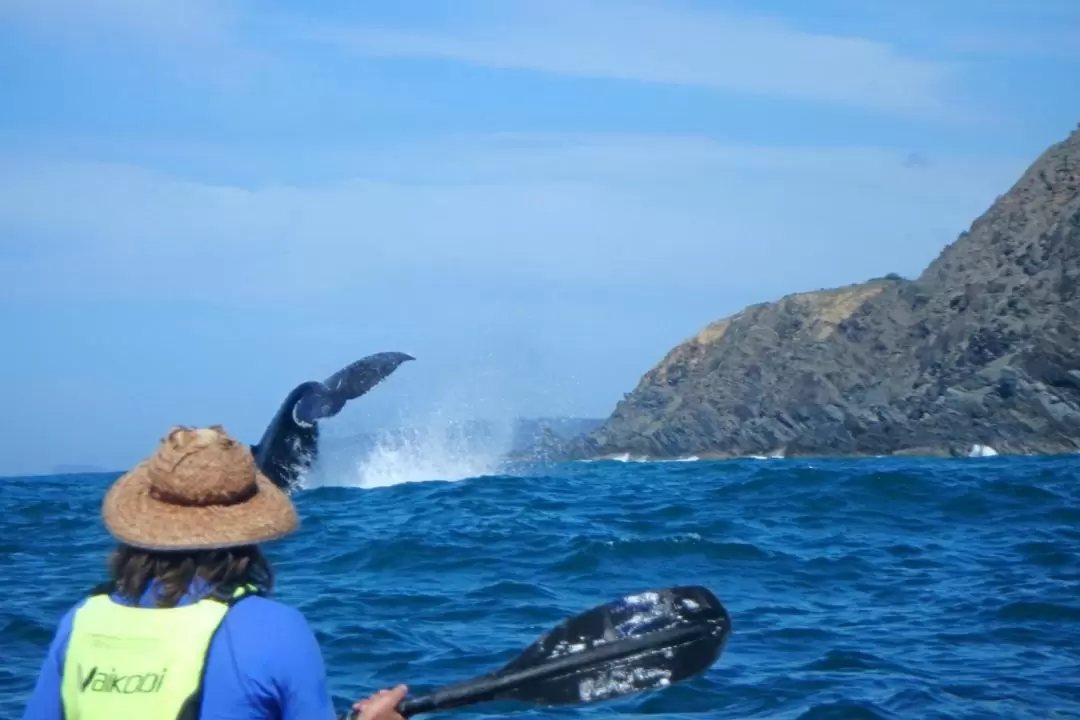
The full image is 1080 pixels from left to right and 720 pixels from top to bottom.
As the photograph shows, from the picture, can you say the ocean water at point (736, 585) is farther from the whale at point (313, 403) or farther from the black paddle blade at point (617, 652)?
the black paddle blade at point (617, 652)

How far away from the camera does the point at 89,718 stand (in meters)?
3.68

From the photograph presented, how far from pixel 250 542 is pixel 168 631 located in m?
0.32

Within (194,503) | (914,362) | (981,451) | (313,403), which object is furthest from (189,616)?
(914,362)

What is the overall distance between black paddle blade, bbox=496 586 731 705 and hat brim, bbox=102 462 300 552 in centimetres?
162

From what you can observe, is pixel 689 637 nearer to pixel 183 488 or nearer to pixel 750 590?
pixel 183 488

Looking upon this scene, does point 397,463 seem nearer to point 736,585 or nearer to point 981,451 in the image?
point 736,585

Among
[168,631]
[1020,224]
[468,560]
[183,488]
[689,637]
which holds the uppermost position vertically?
[1020,224]

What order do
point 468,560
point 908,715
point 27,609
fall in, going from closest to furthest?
point 908,715
point 27,609
point 468,560

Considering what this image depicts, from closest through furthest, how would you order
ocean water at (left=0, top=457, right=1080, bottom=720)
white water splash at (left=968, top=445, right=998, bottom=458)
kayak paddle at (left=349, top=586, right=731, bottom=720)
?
1. kayak paddle at (left=349, top=586, right=731, bottom=720)
2. ocean water at (left=0, top=457, right=1080, bottom=720)
3. white water splash at (left=968, top=445, right=998, bottom=458)

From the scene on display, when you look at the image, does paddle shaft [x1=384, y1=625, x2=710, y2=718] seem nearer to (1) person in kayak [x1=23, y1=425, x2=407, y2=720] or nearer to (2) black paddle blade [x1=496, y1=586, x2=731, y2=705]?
(2) black paddle blade [x1=496, y1=586, x2=731, y2=705]

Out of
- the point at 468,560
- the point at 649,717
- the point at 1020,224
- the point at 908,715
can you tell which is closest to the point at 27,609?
A: the point at 468,560

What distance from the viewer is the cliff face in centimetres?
7469

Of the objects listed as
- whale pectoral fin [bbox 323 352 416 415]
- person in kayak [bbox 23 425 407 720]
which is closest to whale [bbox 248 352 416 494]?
whale pectoral fin [bbox 323 352 416 415]

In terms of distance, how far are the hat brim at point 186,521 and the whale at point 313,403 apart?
11018mm
